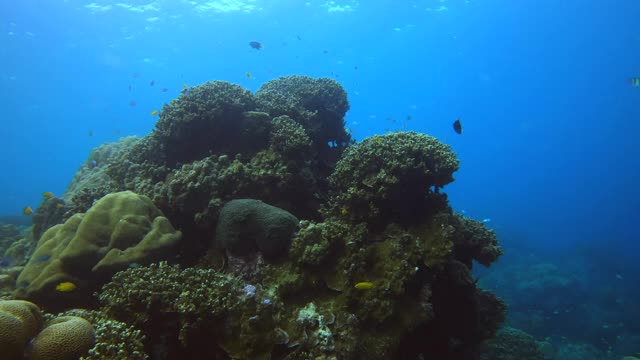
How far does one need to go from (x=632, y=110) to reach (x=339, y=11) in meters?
88.5

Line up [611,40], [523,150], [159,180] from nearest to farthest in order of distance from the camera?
[159,180], [611,40], [523,150]

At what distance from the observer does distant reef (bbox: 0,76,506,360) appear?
4.88m

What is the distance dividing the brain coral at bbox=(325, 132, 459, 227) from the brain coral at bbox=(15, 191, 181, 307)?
344cm

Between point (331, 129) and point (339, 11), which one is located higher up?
point (339, 11)

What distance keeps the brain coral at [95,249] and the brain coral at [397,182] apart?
344 cm

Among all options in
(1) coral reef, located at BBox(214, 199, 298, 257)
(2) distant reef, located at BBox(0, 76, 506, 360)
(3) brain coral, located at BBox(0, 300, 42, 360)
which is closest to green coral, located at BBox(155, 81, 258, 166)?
(2) distant reef, located at BBox(0, 76, 506, 360)

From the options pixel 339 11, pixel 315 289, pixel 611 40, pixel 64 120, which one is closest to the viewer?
pixel 315 289

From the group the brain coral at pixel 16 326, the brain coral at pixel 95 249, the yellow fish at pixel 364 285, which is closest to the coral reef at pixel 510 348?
the yellow fish at pixel 364 285

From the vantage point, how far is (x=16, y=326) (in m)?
3.90

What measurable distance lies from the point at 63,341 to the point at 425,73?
327 ft

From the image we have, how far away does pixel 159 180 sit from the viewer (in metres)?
8.52

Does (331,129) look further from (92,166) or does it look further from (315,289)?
(92,166)

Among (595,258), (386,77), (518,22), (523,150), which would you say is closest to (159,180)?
(595,258)

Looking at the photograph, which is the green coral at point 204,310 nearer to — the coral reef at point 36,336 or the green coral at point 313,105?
the coral reef at point 36,336
